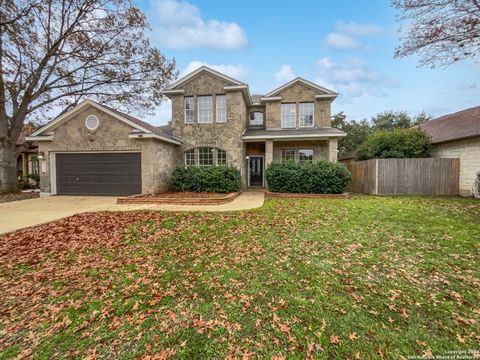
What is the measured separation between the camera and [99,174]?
12.5 metres

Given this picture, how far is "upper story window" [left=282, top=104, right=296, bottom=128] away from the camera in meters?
15.8

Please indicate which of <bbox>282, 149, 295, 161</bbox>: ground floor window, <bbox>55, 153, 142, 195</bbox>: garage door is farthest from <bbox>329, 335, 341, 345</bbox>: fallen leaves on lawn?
<bbox>282, 149, 295, 161</bbox>: ground floor window

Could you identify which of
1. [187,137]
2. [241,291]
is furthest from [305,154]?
[241,291]


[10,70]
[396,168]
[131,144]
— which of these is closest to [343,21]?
[396,168]

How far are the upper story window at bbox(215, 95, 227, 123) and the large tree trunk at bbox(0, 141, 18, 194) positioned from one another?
12743mm

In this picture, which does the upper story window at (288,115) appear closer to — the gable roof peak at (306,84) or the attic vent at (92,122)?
the gable roof peak at (306,84)

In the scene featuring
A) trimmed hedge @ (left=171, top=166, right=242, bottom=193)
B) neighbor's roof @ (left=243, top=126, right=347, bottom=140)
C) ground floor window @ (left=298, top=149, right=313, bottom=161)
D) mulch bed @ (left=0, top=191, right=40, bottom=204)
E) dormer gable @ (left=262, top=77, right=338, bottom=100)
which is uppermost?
dormer gable @ (left=262, top=77, right=338, bottom=100)

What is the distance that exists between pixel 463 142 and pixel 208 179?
1399 centimetres

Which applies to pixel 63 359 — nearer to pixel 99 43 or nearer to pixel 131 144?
pixel 131 144

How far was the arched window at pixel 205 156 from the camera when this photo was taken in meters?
14.4

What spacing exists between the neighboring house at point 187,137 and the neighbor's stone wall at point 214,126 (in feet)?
0.20

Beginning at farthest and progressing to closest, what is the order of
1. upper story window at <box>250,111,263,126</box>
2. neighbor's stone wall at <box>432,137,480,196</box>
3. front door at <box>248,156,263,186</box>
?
upper story window at <box>250,111,263,126</box> → front door at <box>248,156,263,186</box> → neighbor's stone wall at <box>432,137,480,196</box>

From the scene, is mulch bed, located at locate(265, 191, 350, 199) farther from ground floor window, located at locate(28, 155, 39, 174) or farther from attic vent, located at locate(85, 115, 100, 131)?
ground floor window, located at locate(28, 155, 39, 174)

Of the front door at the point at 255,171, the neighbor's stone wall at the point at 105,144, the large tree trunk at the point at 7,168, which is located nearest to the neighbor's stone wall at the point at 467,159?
the front door at the point at 255,171
